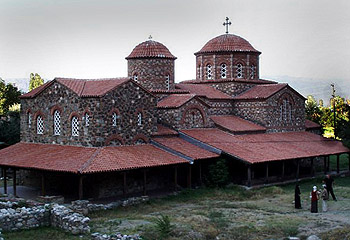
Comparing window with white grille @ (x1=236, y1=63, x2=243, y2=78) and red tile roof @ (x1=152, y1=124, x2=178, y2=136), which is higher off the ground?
window with white grille @ (x1=236, y1=63, x2=243, y2=78)

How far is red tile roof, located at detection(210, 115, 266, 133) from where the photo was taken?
31.8 meters

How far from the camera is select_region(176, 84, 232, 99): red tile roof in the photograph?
34.3 meters

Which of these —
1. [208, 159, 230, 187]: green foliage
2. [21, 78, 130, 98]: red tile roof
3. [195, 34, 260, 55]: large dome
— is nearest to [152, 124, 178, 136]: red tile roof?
[208, 159, 230, 187]: green foliage

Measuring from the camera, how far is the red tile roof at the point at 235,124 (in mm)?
31752

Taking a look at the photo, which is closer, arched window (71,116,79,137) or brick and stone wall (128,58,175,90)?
arched window (71,116,79,137)

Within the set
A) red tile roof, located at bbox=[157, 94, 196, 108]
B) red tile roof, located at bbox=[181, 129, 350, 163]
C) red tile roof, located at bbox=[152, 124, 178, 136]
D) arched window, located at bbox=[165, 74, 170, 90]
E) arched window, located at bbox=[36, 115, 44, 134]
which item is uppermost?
arched window, located at bbox=[165, 74, 170, 90]

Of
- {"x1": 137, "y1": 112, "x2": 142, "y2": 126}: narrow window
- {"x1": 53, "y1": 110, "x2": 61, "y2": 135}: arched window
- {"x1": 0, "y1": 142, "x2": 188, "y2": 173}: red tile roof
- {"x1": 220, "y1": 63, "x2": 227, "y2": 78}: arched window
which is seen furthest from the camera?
{"x1": 220, "y1": 63, "x2": 227, "y2": 78}: arched window

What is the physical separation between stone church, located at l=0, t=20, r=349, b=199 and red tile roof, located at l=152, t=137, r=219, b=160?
7cm

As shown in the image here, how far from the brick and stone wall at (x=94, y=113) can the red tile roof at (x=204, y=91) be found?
25.1 ft

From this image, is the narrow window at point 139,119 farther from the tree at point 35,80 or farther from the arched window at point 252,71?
the tree at point 35,80

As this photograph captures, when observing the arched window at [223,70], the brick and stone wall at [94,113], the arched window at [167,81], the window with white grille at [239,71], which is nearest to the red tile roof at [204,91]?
the arched window at [223,70]

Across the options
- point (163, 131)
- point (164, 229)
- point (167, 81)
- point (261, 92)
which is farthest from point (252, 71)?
point (164, 229)

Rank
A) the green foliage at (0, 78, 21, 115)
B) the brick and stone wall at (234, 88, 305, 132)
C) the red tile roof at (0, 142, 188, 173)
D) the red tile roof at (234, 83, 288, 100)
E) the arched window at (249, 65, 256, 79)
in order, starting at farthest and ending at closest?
1. the green foliage at (0, 78, 21, 115)
2. the arched window at (249, 65, 256, 79)
3. the red tile roof at (234, 83, 288, 100)
4. the brick and stone wall at (234, 88, 305, 132)
5. the red tile roof at (0, 142, 188, 173)

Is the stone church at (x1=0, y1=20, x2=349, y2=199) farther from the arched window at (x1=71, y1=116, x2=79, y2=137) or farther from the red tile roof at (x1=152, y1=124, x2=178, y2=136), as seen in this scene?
the red tile roof at (x1=152, y1=124, x2=178, y2=136)
